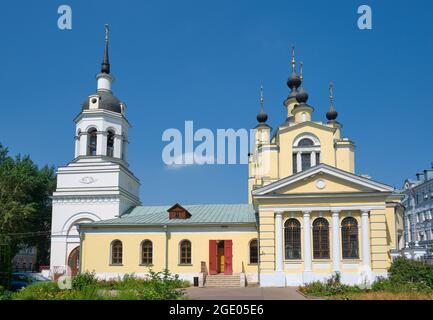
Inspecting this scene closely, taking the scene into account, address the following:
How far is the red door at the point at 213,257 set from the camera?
27031 millimetres

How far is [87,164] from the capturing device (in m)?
31.2

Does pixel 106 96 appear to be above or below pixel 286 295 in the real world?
above

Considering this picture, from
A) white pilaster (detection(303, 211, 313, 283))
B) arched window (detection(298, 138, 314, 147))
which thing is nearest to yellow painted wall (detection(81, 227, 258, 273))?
white pilaster (detection(303, 211, 313, 283))

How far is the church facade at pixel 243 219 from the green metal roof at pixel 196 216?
68 mm

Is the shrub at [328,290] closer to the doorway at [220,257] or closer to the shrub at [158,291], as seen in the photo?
the doorway at [220,257]

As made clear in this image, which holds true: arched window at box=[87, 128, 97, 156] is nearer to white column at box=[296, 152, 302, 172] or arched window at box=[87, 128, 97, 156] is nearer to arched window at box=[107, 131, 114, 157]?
arched window at box=[107, 131, 114, 157]

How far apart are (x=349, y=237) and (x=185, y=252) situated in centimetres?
997

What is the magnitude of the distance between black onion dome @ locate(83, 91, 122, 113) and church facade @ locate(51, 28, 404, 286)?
0.28 ft

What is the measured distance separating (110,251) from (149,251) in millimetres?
2537

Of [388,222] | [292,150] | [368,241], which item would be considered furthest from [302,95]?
[368,241]

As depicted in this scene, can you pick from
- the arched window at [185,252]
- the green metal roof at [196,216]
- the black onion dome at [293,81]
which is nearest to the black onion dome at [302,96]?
the black onion dome at [293,81]

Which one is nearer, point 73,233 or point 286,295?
point 286,295

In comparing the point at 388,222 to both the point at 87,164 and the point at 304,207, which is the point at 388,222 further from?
the point at 87,164

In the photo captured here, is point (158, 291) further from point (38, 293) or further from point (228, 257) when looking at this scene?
point (228, 257)
